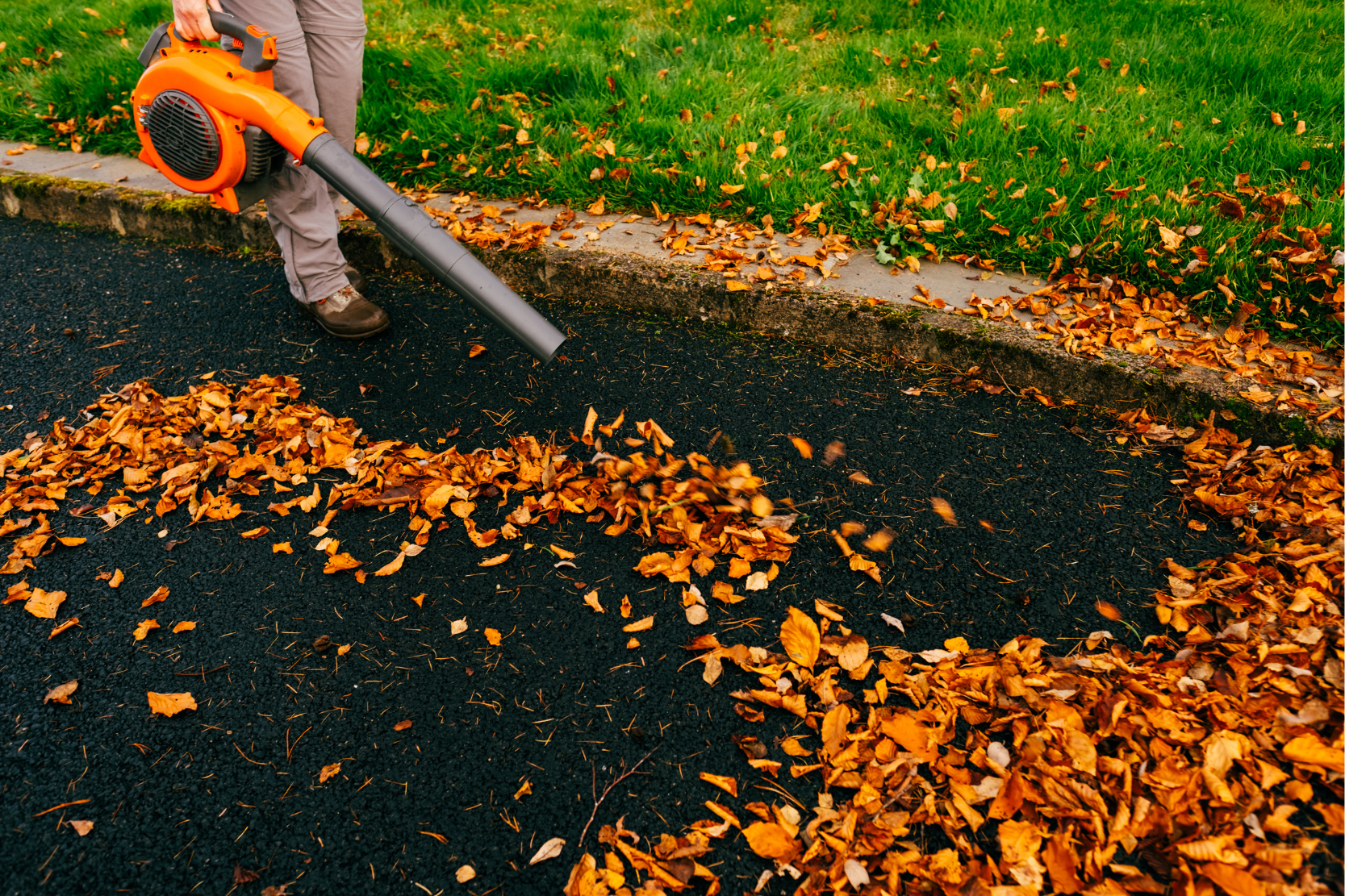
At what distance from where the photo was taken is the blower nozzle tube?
5.97 feet

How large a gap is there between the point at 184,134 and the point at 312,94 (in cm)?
51

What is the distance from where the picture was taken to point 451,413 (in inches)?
99.5

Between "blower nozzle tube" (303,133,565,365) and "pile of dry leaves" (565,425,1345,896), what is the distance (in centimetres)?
87

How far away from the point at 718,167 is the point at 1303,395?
233cm

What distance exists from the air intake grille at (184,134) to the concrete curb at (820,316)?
3.57 feet

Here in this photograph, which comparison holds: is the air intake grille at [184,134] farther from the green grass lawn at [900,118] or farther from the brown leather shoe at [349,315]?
the green grass lawn at [900,118]

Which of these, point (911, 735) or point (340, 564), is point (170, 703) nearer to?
point (340, 564)

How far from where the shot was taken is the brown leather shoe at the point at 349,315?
9.34 feet

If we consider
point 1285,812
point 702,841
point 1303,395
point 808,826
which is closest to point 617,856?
point 702,841

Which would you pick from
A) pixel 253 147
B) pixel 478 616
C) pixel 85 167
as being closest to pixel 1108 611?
pixel 478 616

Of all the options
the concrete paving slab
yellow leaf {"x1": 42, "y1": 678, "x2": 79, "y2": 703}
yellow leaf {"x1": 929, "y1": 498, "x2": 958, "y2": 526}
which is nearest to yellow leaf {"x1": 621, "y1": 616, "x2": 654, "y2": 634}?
yellow leaf {"x1": 929, "y1": 498, "x2": 958, "y2": 526}

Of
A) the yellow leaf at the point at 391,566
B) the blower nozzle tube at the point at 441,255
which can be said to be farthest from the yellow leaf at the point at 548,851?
the blower nozzle tube at the point at 441,255

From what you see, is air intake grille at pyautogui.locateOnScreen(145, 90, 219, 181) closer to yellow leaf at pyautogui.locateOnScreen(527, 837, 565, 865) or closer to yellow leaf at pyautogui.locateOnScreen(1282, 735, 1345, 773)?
yellow leaf at pyautogui.locateOnScreen(527, 837, 565, 865)

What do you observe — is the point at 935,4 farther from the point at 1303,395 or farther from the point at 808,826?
the point at 808,826
